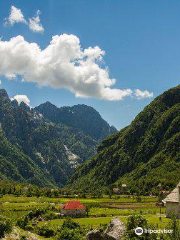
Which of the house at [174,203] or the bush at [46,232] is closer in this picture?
the bush at [46,232]

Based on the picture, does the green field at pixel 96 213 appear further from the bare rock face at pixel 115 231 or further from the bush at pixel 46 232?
the bare rock face at pixel 115 231

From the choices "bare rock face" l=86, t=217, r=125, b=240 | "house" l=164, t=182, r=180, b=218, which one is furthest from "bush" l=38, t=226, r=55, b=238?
"house" l=164, t=182, r=180, b=218

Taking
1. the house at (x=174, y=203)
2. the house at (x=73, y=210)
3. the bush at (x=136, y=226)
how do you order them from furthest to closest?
the house at (x=73, y=210), the house at (x=174, y=203), the bush at (x=136, y=226)

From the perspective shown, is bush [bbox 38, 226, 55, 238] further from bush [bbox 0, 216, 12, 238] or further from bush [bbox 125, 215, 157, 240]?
bush [bbox 125, 215, 157, 240]

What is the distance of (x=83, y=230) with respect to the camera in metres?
69.4

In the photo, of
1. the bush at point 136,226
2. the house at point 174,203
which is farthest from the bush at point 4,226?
the house at point 174,203

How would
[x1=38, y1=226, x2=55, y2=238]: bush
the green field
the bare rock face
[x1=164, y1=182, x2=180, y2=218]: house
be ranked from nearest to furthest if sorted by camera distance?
the bare rock face
[x1=38, y1=226, x2=55, y2=238]: bush
the green field
[x1=164, y1=182, x2=180, y2=218]: house

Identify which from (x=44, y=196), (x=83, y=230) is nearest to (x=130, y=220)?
(x=83, y=230)

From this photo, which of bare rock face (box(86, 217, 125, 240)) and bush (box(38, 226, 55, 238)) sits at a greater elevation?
bare rock face (box(86, 217, 125, 240))

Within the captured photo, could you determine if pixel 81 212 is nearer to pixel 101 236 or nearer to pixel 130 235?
pixel 101 236

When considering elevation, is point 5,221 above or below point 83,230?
above

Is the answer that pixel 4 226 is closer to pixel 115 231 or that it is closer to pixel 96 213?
pixel 115 231

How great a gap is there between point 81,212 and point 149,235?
69.0 m

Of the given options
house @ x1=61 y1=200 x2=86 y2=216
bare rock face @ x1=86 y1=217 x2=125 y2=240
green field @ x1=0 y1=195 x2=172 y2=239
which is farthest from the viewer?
house @ x1=61 y1=200 x2=86 y2=216
